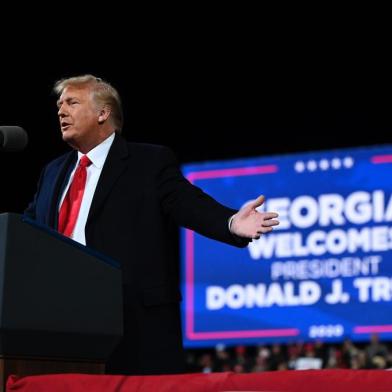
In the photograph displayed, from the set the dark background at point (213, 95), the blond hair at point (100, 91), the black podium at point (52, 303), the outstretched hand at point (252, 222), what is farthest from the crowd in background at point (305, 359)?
the black podium at point (52, 303)

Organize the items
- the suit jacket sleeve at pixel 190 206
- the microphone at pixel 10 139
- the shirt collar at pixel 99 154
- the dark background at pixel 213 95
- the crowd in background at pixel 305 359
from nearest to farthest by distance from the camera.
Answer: the microphone at pixel 10 139
the suit jacket sleeve at pixel 190 206
the shirt collar at pixel 99 154
the crowd in background at pixel 305 359
the dark background at pixel 213 95

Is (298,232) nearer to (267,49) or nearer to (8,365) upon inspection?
(267,49)

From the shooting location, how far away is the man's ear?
6.82 ft

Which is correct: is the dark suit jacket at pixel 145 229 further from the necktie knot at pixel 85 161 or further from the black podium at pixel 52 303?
the black podium at pixel 52 303

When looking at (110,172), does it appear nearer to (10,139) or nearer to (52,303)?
(10,139)

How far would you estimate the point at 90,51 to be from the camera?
27.1 feet

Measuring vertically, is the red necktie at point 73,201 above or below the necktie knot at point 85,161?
below

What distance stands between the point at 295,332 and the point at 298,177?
1.43m

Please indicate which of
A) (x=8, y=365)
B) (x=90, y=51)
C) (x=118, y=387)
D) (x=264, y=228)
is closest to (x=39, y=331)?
(x=8, y=365)

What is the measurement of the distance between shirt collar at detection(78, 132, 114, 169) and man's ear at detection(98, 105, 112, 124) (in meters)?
0.05

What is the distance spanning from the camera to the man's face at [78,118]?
6.72ft

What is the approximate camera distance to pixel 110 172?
1.96m

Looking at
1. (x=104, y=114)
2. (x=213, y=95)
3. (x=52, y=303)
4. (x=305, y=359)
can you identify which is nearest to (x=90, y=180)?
(x=104, y=114)

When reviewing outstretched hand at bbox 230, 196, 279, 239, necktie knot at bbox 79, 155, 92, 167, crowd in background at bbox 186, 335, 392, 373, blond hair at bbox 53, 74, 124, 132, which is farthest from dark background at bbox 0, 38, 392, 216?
outstretched hand at bbox 230, 196, 279, 239
